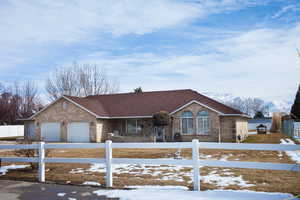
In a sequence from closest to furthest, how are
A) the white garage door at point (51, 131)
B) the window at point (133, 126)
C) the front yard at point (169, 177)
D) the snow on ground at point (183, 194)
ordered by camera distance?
the snow on ground at point (183, 194)
the front yard at point (169, 177)
the window at point (133, 126)
the white garage door at point (51, 131)

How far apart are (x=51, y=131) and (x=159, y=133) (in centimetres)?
1107

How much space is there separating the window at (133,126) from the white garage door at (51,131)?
7005 millimetres

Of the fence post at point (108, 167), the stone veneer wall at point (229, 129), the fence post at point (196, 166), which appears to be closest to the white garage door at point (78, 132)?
the stone veneer wall at point (229, 129)

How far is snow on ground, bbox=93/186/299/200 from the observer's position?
659cm

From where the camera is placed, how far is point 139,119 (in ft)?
99.9

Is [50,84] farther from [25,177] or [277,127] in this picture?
[25,177]

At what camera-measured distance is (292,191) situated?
704 cm

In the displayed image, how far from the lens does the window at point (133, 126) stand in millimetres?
30433

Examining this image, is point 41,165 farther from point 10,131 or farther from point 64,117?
A: point 10,131

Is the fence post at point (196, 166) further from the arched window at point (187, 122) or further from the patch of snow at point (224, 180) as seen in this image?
the arched window at point (187, 122)

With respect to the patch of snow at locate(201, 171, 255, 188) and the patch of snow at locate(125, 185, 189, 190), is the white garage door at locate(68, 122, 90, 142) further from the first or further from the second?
the patch of snow at locate(125, 185, 189, 190)

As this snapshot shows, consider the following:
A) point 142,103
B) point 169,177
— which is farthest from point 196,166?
point 142,103

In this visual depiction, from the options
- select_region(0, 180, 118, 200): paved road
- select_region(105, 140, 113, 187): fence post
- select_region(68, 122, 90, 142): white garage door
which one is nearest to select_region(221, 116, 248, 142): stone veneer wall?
select_region(68, 122, 90, 142): white garage door

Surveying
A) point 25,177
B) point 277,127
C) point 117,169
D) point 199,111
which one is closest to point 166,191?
point 117,169
